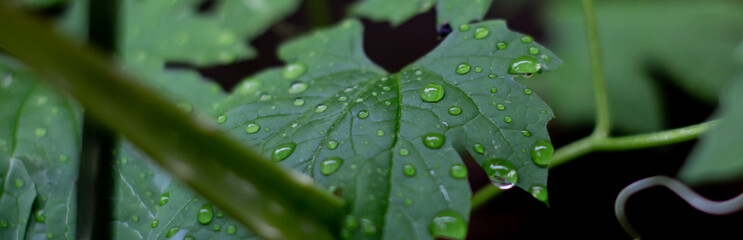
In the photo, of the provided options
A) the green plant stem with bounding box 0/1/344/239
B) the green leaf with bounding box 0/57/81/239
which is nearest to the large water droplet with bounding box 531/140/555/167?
the green plant stem with bounding box 0/1/344/239

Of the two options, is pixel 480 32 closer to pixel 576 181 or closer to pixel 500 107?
pixel 500 107

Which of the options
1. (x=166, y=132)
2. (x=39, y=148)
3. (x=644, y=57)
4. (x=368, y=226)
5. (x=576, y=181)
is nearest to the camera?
(x=166, y=132)

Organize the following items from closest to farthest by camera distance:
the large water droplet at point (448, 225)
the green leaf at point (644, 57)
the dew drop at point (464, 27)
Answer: the large water droplet at point (448, 225) → the dew drop at point (464, 27) → the green leaf at point (644, 57)

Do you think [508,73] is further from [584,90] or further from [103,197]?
[584,90]

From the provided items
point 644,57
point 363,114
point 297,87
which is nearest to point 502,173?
point 363,114

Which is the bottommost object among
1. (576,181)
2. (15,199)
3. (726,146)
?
(576,181)

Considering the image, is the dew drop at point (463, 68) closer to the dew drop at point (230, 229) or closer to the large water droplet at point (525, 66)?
the large water droplet at point (525, 66)

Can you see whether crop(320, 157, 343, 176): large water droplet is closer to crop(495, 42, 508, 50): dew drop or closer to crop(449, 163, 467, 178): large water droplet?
crop(449, 163, 467, 178): large water droplet

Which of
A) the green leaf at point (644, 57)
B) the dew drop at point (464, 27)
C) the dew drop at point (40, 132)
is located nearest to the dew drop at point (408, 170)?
the dew drop at point (464, 27)
